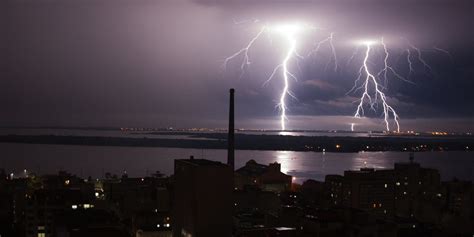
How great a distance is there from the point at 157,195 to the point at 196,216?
12869mm

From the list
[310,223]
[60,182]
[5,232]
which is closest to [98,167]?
[60,182]

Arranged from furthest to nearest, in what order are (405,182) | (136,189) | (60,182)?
(405,182)
(60,182)
(136,189)

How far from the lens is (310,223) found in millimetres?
17281

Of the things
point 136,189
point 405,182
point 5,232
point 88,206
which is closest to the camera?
point 5,232

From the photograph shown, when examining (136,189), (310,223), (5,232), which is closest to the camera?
(310,223)

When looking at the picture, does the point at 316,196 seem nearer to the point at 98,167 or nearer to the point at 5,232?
the point at 5,232

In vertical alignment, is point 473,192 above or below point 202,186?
below

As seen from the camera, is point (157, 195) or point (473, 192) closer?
point (157, 195)

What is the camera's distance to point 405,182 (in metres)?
33.1

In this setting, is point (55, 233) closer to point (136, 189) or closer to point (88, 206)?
point (88, 206)

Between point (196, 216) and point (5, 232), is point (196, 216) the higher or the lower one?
the higher one

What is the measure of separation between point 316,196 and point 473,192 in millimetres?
8817

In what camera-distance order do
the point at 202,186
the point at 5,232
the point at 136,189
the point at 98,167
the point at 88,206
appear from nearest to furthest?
the point at 202,186
the point at 5,232
the point at 88,206
the point at 136,189
the point at 98,167

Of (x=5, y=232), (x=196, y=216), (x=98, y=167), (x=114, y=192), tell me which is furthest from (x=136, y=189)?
(x=98, y=167)
